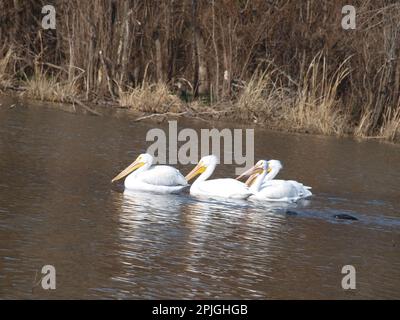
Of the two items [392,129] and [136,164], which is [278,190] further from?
[392,129]

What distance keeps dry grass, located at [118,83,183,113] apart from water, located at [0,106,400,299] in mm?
4390

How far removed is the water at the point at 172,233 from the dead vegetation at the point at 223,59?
4662mm

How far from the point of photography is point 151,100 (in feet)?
69.2

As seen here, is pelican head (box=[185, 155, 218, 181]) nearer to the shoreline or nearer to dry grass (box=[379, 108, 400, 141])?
the shoreline

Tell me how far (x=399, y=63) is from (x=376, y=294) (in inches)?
536

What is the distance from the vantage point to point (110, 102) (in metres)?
21.6

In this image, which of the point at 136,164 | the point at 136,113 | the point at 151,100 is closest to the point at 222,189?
the point at 136,164

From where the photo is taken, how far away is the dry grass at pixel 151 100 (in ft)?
68.9

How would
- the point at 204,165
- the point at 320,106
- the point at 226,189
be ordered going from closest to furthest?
the point at 226,189 → the point at 204,165 → the point at 320,106

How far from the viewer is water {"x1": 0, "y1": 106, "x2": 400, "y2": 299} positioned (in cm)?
873

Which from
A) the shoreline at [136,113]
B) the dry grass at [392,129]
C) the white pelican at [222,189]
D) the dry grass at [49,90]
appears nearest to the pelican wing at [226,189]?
the white pelican at [222,189]

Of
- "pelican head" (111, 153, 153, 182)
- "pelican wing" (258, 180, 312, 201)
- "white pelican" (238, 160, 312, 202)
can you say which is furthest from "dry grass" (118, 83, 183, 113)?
"pelican wing" (258, 180, 312, 201)

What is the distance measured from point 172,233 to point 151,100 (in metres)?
10.7

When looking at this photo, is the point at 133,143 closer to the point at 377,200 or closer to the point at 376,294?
the point at 377,200
